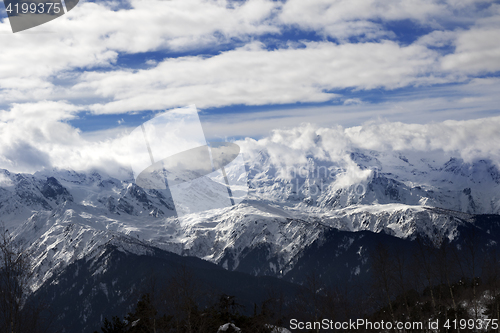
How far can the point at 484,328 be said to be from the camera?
179ft

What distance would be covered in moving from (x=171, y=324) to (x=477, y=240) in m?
39.8

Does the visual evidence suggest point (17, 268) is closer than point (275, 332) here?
Yes

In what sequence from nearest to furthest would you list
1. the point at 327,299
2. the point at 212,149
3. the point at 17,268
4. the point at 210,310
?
1. the point at 17,268
2. the point at 212,149
3. the point at 327,299
4. the point at 210,310

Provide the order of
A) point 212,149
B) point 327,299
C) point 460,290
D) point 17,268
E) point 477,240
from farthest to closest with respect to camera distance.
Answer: point 460,290, point 477,240, point 327,299, point 212,149, point 17,268

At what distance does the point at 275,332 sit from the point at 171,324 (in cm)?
1173

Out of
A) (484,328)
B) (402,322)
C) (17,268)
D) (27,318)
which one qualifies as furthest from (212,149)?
(484,328)

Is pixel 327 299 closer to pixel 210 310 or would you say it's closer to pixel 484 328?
pixel 210 310

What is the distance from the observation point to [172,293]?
46062 mm

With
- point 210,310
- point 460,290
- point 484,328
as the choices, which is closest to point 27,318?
point 210,310

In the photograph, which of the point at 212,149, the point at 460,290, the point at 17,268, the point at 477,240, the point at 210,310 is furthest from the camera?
the point at 460,290

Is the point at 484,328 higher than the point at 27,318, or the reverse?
the point at 27,318

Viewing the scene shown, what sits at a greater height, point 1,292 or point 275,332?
point 1,292

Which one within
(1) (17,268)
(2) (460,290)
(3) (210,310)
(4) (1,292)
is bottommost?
(2) (460,290)

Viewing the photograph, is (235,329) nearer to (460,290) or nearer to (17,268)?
(17,268)
